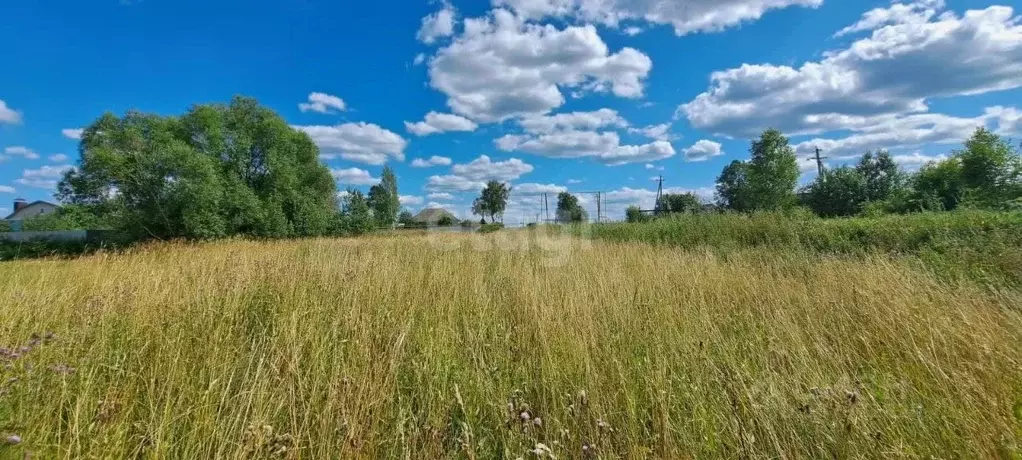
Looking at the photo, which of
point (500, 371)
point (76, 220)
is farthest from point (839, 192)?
point (76, 220)

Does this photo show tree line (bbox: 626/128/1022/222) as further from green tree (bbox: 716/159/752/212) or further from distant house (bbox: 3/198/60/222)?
distant house (bbox: 3/198/60/222)

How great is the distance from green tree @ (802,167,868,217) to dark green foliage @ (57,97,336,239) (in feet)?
106

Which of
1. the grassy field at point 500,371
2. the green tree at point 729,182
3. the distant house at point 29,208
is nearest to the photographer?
the grassy field at point 500,371

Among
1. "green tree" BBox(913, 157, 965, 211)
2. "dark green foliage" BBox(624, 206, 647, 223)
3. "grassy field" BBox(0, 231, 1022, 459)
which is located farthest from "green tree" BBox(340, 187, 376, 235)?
"green tree" BBox(913, 157, 965, 211)

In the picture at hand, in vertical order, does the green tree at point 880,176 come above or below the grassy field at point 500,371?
above

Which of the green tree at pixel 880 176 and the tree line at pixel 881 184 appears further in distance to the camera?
the green tree at pixel 880 176

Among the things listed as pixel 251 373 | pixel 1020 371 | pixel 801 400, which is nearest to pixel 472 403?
pixel 251 373

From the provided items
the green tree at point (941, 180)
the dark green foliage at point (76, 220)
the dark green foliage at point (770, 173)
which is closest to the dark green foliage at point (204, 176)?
the dark green foliage at point (76, 220)

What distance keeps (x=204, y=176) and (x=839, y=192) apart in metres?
36.3

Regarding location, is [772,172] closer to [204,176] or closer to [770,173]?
[770,173]

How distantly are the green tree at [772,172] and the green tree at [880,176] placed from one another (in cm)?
397

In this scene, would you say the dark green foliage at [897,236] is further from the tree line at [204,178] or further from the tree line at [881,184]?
the tree line at [204,178]

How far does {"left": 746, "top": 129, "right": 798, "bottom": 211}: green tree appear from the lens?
2939 centimetres

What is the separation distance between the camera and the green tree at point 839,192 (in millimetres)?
23188
